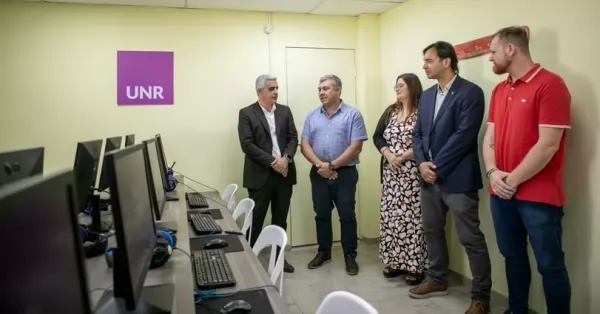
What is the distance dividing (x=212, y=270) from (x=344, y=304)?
648mm

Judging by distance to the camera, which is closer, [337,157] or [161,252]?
[161,252]

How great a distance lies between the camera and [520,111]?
2.17 metres

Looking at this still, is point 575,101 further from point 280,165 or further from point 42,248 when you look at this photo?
point 42,248

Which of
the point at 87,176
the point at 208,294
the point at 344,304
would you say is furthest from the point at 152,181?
the point at 344,304

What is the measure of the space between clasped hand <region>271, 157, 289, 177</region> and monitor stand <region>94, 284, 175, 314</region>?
2.23m

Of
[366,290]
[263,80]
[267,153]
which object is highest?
[263,80]

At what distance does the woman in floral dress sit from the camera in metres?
3.13

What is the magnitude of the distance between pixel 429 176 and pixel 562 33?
3.74 ft

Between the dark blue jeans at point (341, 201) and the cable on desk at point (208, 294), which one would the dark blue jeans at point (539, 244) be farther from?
the cable on desk at point (208, 294)

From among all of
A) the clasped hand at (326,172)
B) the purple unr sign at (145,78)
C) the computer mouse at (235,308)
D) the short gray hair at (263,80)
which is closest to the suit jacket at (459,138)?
the clasped hand at (326,172)

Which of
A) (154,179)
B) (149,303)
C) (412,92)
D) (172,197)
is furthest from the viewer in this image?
(412,92)

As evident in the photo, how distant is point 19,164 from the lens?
1434 millimetres

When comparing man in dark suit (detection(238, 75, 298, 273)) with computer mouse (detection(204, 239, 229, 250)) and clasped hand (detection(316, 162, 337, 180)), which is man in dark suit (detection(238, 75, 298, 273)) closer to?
clasped hand (detection(316, 162, 337, 180))

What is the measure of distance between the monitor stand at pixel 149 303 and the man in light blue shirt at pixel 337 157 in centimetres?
227
